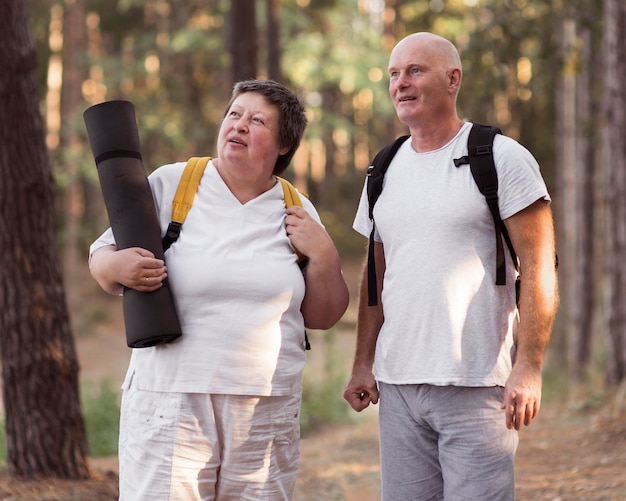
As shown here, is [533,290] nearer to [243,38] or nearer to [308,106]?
[308,106]

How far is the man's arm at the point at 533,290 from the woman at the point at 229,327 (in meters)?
0.70

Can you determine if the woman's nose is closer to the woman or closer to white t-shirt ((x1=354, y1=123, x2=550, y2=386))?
the woman

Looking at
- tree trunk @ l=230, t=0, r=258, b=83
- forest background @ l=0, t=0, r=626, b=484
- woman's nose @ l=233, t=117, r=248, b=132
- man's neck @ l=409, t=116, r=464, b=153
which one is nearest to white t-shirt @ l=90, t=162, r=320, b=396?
woman's nose @ l=233, t=117, r=248, b=132

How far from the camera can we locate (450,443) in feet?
10.7

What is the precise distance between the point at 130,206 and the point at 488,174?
4.20ft

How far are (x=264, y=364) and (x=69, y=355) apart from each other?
299cm

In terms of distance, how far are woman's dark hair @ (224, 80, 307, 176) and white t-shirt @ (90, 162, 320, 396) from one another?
12.3 inches

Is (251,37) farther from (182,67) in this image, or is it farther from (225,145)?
(182,67)

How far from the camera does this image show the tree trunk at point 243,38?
434 inches

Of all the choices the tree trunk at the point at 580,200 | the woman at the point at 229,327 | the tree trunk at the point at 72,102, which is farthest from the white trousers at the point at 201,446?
the tree trunk at the point at 72,102

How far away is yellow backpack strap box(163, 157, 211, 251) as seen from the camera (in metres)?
3.35

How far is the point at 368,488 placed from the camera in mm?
7246

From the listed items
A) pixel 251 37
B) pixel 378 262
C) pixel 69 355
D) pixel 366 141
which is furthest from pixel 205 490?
pixel 366 141

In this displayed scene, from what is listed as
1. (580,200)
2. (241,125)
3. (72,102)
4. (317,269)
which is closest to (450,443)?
(317,269)
